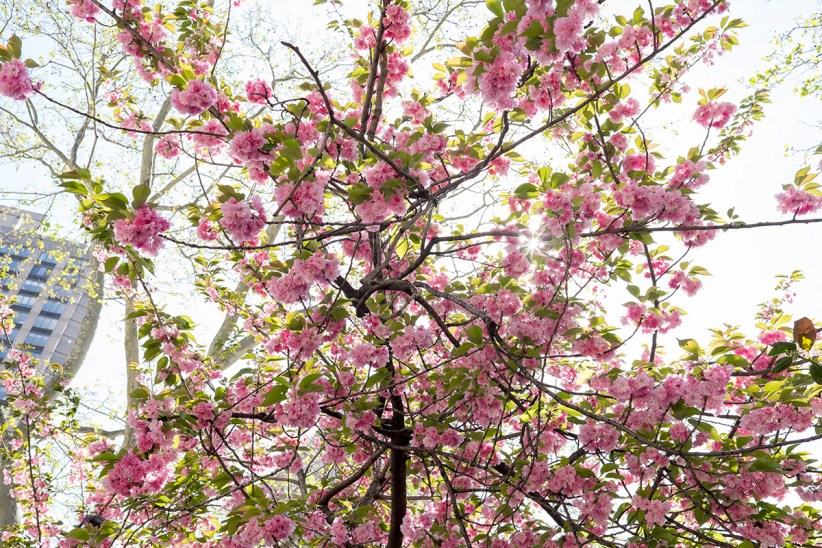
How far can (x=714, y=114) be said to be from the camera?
3172mm

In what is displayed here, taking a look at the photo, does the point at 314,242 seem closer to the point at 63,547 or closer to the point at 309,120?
the point at 309,120

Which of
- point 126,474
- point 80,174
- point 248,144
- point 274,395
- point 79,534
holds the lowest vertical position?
point 79,534

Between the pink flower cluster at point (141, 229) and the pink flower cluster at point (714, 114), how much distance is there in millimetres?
3011

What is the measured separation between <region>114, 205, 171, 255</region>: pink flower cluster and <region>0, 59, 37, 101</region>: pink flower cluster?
84 cm

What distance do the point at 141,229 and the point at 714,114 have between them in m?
3.13

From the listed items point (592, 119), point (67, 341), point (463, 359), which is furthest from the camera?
point (67, 341)

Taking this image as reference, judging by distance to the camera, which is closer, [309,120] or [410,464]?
[309,120]

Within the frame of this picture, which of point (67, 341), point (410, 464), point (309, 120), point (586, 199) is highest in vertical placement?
point (67, 341)

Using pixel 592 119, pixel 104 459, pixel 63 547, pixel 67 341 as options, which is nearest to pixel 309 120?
pixel 592 119

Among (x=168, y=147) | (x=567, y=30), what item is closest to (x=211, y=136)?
(x=168, y=147)

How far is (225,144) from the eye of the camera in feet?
9.95

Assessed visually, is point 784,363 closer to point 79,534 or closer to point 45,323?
point 79,534

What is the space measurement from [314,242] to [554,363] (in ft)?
5.75

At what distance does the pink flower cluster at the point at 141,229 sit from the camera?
2.10 metres
